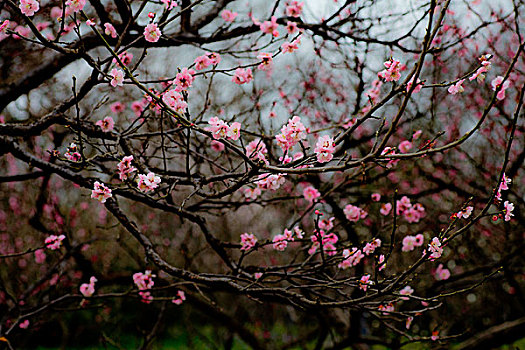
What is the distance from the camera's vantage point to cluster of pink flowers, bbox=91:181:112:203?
6.88ft

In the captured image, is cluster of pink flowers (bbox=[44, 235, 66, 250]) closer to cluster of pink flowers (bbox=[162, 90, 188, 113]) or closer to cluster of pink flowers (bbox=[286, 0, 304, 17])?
cluster of pink flowers (bbox=[162, 90, 188, 113])

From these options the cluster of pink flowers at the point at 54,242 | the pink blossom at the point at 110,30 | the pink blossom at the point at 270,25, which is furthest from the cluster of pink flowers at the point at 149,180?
the cluster of pink flowers at the point at 54,242

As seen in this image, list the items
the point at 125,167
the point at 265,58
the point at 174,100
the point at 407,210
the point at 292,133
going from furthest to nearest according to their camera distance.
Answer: the point at 407,210
the point at 265,58
the point at 174,100
the point at 125,167
the point at 292,133

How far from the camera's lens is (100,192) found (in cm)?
212

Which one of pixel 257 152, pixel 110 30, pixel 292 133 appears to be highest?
pixel 110 30

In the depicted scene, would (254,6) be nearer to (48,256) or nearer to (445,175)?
(445,175)

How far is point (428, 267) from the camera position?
5.61 meters

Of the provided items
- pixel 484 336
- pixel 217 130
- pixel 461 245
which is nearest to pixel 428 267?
pixel 461 245

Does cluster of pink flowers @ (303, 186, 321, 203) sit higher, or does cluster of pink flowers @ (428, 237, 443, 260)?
cluster of pink flowers @ (303, 186, 321, 203)

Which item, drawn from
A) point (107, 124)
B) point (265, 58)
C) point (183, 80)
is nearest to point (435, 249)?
point (265, 58)

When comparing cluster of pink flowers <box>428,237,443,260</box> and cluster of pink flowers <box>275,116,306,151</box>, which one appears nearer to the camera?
cluster of pink flowers <box>428,237,443,260</box>

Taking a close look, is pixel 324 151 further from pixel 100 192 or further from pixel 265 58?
pixel 100 192

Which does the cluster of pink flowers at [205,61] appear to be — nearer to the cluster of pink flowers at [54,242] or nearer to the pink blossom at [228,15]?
the pink blossom at [228,15]

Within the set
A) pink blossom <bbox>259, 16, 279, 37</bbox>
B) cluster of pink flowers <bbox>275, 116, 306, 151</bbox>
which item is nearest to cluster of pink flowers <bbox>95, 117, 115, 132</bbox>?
pink blossom <bbox>259, 16, 279, 37</bbox>
